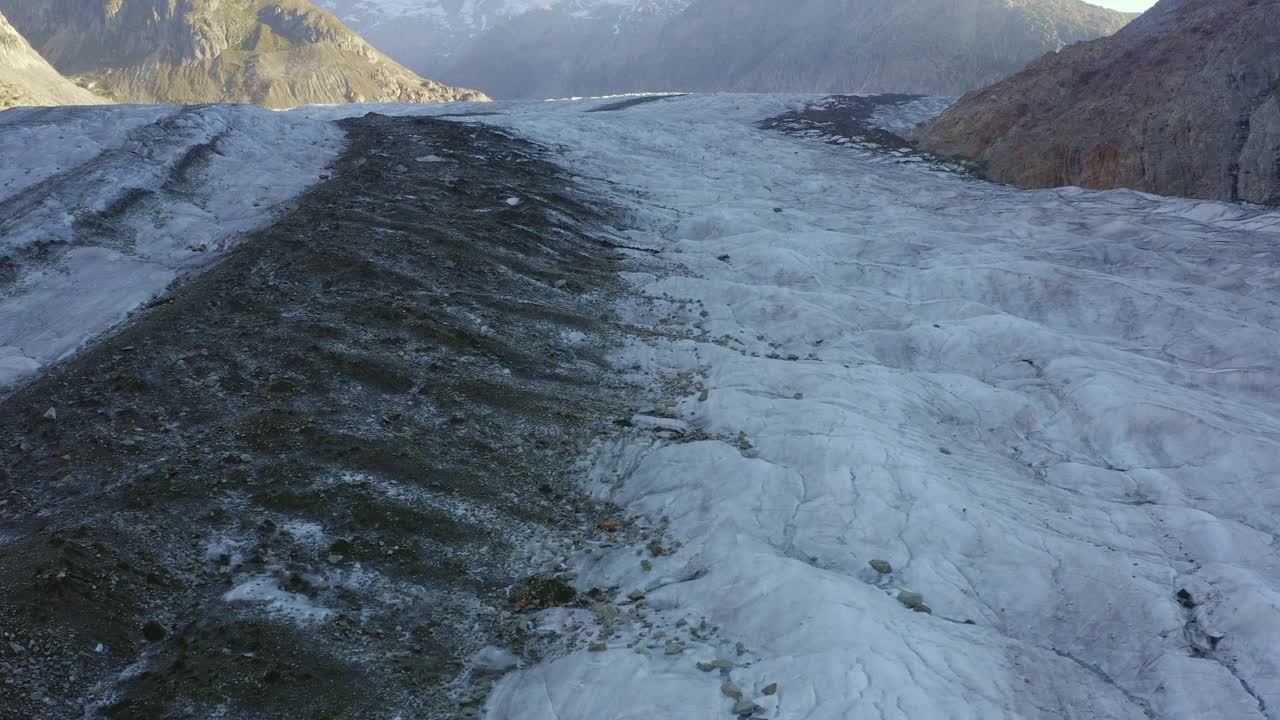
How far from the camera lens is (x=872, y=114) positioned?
112 feet

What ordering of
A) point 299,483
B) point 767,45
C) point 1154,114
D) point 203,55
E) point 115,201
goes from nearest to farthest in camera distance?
point 299,483 → point 115,201 → point 1154,114 → point 203,55 → point 767,45

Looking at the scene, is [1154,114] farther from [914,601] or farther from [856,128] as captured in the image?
[914,601]

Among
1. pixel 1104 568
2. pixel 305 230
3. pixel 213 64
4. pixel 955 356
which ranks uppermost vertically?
pixel 213 64

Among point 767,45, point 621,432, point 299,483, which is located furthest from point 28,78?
point 767,45

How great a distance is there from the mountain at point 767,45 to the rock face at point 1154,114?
52.3 m

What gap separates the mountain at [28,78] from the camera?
3550 cm

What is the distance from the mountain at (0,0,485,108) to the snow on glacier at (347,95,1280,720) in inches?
3129

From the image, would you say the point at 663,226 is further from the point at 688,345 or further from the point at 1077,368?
the point at 1077,368

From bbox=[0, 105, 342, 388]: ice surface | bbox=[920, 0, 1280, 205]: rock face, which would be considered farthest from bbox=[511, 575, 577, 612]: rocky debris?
bbox=[920, 0, 1280, 205]: rock face

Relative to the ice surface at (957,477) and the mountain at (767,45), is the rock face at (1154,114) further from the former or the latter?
the mountain at (767,45)

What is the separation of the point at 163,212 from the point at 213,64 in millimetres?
88762

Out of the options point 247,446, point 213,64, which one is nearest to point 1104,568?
point 247,446

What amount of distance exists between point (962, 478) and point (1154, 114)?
1736cm

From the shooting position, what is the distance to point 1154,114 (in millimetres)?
18828
